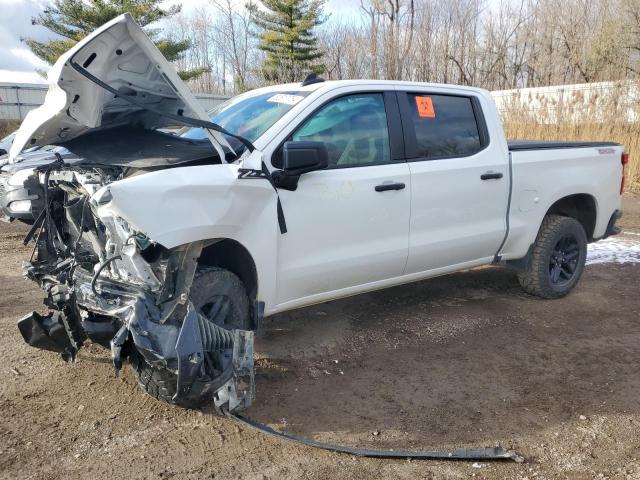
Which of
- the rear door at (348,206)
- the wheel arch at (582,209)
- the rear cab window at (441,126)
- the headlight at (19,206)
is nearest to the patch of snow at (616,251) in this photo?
the wheel arch at (582,209)

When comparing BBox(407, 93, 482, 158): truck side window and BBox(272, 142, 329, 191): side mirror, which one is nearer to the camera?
BBox(272, 142, 329, 191): side mirror

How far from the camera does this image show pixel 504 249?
5.14m

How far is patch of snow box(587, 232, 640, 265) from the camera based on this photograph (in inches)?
280

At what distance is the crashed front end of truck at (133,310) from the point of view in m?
2.91

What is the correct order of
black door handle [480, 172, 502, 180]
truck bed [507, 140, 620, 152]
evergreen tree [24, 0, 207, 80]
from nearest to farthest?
black door handle [480, 172, 502, 180] < truck bed [507, 140, 620, 152] < evergreen tree [24, 0, 207, 80]

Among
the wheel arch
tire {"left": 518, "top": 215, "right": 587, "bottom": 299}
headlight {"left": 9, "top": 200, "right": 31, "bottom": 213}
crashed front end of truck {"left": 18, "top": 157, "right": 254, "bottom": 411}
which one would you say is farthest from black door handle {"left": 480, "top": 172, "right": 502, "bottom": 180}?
headlight {"left": 9, "top": 200, "right": 31, "bottom": 213}

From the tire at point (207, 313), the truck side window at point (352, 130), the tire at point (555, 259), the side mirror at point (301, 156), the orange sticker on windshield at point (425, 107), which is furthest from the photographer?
the tire at point (555, 259)

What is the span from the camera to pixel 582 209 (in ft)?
19.1

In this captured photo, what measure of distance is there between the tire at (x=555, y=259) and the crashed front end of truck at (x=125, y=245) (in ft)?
10.3

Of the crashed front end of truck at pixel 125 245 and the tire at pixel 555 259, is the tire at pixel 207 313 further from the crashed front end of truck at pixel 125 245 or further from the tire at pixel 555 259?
the tire at pixel 555 259

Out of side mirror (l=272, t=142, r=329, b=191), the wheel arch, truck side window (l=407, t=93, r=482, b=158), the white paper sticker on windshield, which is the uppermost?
the white paper sticker on windshield

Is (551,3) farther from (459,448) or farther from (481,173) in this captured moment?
(459,448)

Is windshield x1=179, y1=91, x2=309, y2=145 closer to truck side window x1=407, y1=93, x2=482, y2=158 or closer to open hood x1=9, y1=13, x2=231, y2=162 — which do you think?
open hood x1=9, y1=13, x2=231, y2=162

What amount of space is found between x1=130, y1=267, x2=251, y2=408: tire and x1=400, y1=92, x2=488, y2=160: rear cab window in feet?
5.75
